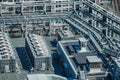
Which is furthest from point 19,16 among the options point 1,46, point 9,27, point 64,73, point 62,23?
point 64,73

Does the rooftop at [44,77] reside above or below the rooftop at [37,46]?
below

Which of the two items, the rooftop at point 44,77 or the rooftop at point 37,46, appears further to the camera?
the rooftop at point 37,46

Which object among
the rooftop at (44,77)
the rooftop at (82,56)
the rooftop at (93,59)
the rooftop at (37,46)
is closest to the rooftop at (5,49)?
the rooftop at (37,46)

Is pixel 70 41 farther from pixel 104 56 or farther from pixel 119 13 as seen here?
pixel 119 13

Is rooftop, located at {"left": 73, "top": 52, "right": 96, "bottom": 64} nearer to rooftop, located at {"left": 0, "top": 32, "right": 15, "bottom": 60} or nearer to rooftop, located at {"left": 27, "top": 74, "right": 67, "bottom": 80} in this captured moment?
rooftop, located at {"left": 27, "top": 74, "right": 67, "bottom": 80}

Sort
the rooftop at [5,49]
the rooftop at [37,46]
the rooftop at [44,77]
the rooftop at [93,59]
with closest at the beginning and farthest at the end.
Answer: the rooftop at [44,77], the rooftop at [93,59], the rooftop at [5,49], the rooftop at [37,46]

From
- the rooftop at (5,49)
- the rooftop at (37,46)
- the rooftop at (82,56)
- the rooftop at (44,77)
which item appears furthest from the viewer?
the rooftop at (37,46)

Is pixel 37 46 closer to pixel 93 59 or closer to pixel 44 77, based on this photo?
pixel 44 77


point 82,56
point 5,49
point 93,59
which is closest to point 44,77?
point 93,59

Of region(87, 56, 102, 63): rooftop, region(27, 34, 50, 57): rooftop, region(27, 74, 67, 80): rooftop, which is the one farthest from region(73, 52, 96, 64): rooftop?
region(27, 34, 50, 57): rooftop

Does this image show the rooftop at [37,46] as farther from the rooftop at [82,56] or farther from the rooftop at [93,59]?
the rooftop at [93,59]

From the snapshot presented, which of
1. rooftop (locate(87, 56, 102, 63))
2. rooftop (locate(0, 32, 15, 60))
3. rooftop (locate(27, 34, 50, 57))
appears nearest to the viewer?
rooftop (locate(87, 56, 102, 63))
